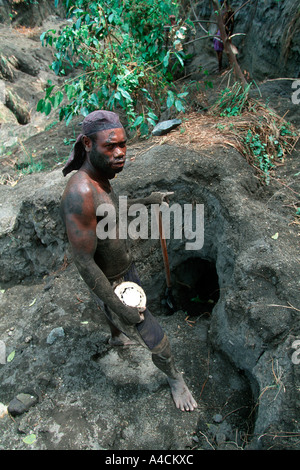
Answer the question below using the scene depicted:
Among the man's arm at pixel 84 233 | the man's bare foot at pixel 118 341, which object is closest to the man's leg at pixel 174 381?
the man's bare foot at pixel 118 341

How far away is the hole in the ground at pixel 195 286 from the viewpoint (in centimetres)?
347

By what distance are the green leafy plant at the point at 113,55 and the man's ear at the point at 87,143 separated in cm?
154

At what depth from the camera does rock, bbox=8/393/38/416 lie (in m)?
2.09

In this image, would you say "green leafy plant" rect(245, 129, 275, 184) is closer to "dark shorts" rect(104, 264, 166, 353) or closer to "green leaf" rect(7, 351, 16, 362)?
"dark shorts" rect(104, 264, 166, 353)

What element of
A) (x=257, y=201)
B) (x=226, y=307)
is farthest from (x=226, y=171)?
(x=226, y=307)

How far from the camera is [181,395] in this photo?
7.06ft

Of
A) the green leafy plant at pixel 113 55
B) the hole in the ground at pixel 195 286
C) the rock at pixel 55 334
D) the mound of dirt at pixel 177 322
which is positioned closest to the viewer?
the mound of dirt at pixel 177 322

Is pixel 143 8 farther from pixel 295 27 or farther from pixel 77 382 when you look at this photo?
pixel 77 382

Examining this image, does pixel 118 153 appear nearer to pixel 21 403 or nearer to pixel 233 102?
pixel 21 403

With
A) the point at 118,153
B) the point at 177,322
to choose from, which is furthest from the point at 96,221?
the point at 177,322

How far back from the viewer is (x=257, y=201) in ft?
9.39

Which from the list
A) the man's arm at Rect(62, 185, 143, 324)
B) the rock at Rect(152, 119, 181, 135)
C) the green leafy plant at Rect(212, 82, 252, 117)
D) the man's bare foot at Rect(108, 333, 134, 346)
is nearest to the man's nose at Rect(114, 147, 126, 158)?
the man's arm at Rect(62, 185, 143, 324)

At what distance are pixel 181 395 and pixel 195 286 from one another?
1665mm

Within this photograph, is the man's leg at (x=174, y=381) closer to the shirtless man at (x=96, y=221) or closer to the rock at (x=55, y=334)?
the shirtless man at (x=96, y=221)
